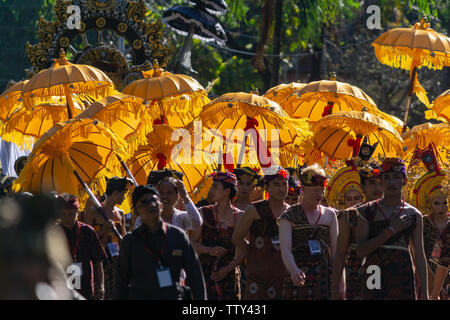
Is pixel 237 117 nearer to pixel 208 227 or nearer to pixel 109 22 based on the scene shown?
pixel 208 227

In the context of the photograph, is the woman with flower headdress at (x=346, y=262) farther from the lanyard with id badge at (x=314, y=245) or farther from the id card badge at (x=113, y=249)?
the id card badge at (x=113, y=249)

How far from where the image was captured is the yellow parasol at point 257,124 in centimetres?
984

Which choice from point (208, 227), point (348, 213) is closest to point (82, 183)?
point (208, 227)

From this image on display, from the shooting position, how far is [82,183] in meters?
8.47

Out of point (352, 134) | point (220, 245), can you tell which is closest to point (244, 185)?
point (220, 245)

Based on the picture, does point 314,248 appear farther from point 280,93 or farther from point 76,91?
point 280,93

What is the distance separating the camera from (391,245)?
6309 mm

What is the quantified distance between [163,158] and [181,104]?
80 cm

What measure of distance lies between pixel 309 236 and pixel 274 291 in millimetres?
624

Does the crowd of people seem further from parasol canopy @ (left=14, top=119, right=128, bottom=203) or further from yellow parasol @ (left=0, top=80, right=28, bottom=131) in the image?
yellow parasol @ (left=0, top=80, right=28, bottom=131)

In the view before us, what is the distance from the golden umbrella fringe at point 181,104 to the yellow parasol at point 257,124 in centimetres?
38

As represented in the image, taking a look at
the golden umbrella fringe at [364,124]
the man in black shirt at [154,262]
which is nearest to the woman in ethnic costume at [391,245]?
the man in black shirt at [154,262]

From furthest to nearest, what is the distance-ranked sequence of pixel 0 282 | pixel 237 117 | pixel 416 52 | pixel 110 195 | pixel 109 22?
1. pixel 109 22
2. pixel 416 52
3. pixel 237 117
4. pixel 110 195
5. pixel 0 282

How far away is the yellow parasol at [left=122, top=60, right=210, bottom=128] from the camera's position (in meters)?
10.4
